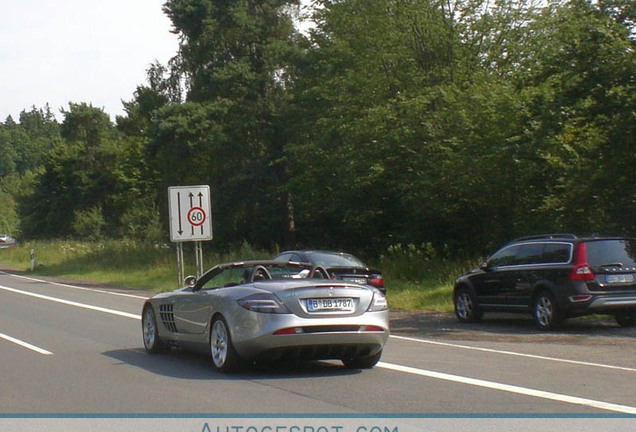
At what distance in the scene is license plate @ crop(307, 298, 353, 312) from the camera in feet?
32.8

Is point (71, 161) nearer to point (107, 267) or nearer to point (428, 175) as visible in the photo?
point (107, 267)

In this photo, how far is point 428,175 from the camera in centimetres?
2817

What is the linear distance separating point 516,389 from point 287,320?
2.56m

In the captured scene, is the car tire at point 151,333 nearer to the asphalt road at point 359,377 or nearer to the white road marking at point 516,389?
the asphalt road at point 359,377

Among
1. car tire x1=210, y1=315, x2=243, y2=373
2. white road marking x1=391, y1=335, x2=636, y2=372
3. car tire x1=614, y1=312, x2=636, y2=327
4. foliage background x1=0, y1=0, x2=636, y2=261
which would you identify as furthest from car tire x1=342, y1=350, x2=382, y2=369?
foliage background x1=0, y1=0, x2=636, y2=261

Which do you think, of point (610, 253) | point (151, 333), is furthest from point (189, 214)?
point (610, 253)

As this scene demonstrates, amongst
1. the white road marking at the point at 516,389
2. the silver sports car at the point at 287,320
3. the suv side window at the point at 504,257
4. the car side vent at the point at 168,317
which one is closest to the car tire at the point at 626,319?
the suv side window at the point at 504,257

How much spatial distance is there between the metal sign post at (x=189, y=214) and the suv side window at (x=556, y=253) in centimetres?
1063

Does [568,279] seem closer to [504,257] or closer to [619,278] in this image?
[619,278]

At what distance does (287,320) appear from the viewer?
9.83 m

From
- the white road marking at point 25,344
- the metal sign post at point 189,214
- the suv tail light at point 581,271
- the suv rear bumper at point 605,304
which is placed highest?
the metal sign post at point 189,214

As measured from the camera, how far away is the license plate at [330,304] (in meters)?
10.0

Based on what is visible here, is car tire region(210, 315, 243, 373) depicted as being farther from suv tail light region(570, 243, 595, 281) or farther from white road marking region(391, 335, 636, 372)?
suv tail light region(570, 243, 595, 281)

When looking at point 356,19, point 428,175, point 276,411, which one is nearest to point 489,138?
point 428,175
